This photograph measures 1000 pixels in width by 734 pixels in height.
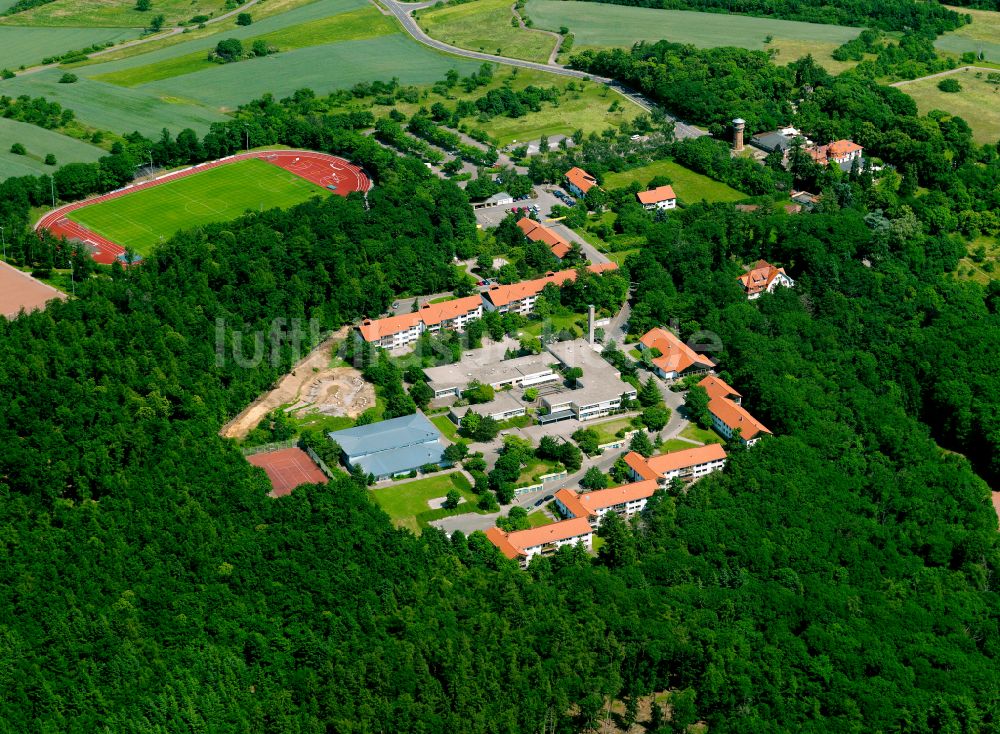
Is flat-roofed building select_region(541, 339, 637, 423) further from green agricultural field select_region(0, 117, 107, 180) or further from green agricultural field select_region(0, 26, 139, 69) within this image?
green agricultural field select_region(0, 26, 139, 69)

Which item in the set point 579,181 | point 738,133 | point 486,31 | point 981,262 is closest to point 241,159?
point 579,181

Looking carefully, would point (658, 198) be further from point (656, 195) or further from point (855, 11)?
point (855, 11)

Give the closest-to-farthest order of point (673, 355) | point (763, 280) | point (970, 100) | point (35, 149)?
point (673, 355), point (763, 280), point (35, 149), point (970, 100)

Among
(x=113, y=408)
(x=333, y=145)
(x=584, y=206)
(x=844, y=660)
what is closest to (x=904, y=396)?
(x=844, y=660)

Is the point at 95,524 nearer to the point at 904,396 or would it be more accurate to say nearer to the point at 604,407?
the point at 604,407

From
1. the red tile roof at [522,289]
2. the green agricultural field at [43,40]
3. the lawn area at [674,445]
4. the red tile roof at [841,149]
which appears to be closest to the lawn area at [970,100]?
the red tile roof at [841,149]

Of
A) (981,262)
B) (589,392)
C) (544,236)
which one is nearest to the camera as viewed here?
(589,392)
